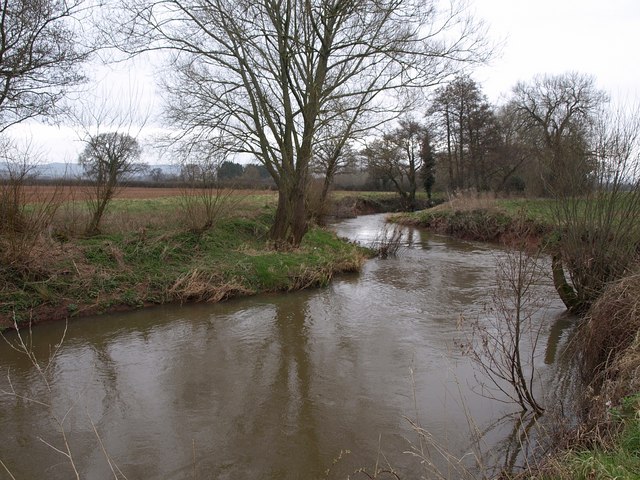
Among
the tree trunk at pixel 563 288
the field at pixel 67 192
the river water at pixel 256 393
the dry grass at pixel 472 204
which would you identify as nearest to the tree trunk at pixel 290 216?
the field at pixel 67 192

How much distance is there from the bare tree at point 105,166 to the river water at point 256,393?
357 cm

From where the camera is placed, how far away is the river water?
4051 mm

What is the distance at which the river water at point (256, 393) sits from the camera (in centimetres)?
405

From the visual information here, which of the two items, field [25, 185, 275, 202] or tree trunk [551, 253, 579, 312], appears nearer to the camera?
tree trunk [551, 253, 579, 312]

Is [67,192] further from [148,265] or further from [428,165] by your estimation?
[428,165]

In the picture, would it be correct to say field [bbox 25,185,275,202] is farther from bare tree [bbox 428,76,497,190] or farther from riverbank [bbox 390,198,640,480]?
bare tree [bbox 428,76,497,190]

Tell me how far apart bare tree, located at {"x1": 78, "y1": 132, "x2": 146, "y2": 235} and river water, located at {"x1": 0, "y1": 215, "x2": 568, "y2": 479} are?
3573 millimetres

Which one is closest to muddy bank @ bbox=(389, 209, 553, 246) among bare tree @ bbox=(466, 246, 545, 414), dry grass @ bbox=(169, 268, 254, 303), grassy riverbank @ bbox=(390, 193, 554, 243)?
grassy riverbank @ bbox=(390, 193, 554, 243)

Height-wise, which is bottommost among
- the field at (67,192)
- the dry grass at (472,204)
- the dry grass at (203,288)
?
the dry grass at (203,288)

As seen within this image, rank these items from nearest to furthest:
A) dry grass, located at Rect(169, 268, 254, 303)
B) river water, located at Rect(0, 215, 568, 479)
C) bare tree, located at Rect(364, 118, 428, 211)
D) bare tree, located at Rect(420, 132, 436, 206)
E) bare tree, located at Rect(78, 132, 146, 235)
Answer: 1. river water, located at Rect(0, 215, 568, 479)
2. dry grass, located at Rect(169, 268, 254, 303)
3. bare tree, located at Rect(78, 132, 146, 235)
4. bare tree, located at Rect(364, 118, 428, 211)
5. bare tree, located at Rect(420, 132, 436, 206)

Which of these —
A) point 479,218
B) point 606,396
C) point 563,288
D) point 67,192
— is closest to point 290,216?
point 67,192

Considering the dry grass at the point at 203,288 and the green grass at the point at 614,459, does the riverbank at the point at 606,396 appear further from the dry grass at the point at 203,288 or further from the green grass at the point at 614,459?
the dry grass at the point at 203,288

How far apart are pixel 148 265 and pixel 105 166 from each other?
112 inches

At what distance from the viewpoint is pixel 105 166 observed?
420 inches
